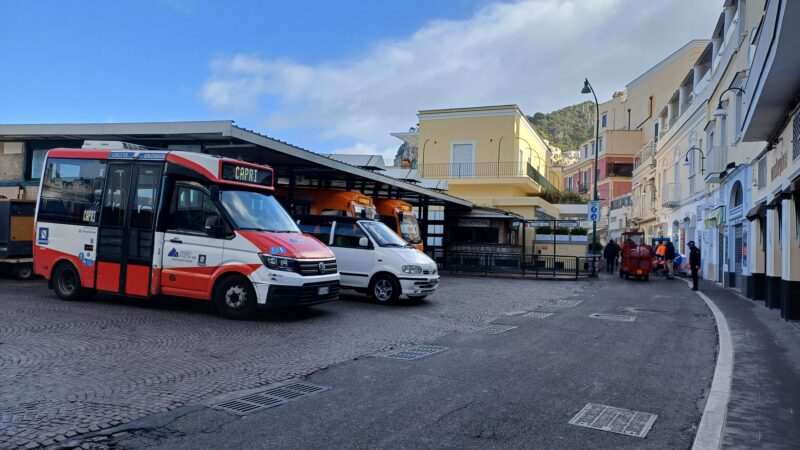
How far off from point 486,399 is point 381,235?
8515mm

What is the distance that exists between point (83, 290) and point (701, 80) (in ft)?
95.2

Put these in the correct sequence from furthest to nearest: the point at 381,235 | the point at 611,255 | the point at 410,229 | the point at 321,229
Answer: the point at 611,255 → the point at 410,229 → the point at 321,229 → the point at 381,235

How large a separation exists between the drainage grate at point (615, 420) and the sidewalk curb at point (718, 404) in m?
0.42

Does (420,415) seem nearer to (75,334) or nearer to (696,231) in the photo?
(75,334)

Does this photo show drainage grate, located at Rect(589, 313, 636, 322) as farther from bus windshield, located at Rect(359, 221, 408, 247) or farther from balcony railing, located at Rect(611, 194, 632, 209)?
balcony railing, located at Rect(611, 194, 632, 209)

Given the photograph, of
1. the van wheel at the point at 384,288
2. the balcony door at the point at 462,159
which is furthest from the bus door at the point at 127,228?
the balcony door at the point at 462,159

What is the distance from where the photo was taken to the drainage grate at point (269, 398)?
17.5 feet

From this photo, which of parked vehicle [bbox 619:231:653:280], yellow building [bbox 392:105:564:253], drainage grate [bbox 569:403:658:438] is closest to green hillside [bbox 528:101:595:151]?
yellow building [bbox 392:105:564:253]

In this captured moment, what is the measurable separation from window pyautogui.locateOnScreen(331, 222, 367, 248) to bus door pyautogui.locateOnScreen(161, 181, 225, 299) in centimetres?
396

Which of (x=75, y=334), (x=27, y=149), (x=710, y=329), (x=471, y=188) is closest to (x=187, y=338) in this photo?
(x=75, y=334)

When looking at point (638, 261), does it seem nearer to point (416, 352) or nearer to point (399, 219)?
point (399, 219)

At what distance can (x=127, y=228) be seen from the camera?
11070mm

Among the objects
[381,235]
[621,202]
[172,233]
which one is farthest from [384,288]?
[621,202]

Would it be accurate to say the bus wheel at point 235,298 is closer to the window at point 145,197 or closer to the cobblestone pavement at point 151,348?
the cobblestone pavement at point 151,348
